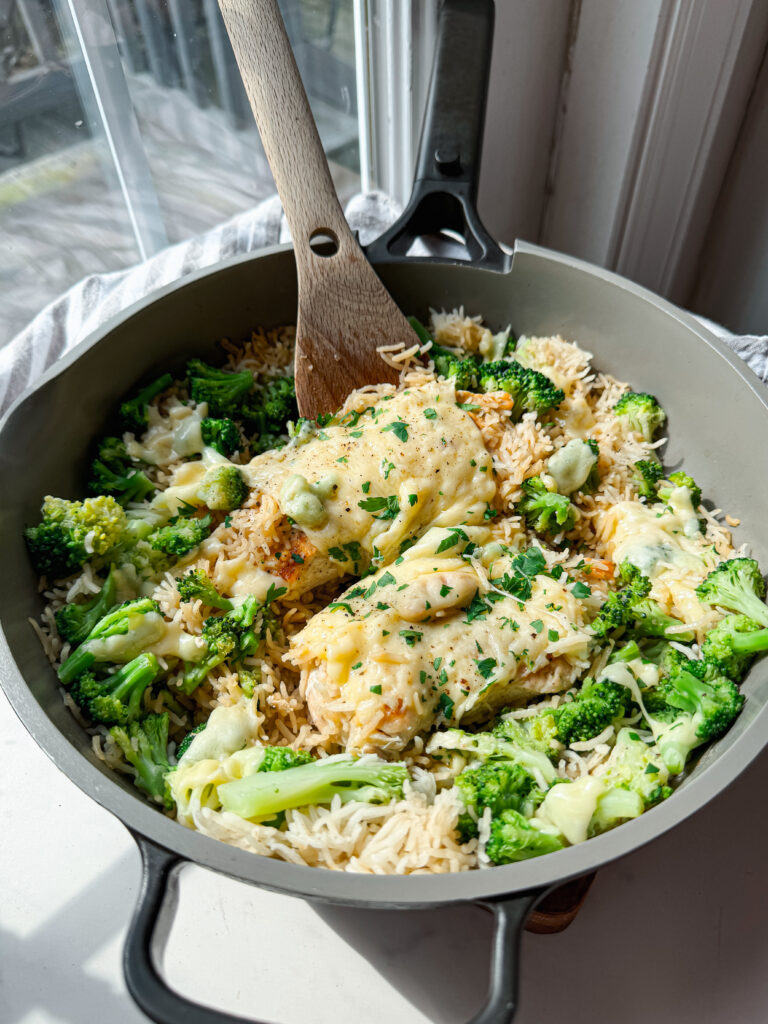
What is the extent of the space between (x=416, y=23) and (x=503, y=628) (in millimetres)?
2352

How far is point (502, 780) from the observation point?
1.86 metres

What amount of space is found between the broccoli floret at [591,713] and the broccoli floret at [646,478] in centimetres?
75

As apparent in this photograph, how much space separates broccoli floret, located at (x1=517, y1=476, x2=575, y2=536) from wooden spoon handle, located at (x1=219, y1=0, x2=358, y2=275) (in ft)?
3.14

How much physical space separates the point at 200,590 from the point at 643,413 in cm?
147

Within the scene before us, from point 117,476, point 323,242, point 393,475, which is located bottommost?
point 117,476

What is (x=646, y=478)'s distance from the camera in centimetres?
256

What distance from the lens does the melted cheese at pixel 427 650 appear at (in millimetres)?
1979

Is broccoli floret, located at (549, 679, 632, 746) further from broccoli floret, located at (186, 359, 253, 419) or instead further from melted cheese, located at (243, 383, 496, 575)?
broccoli floret, located at (186, 359, 253, 419)

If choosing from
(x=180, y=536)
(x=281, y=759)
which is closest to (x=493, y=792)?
(x=281, y=759)

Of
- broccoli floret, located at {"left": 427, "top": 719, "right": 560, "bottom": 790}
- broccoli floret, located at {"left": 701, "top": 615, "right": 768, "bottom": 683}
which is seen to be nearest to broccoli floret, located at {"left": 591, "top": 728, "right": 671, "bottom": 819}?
broccoli floret, located at {"left": 427, "top": 719, "right": 560, "bottom": 790}

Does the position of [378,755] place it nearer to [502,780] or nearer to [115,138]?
[502,780]

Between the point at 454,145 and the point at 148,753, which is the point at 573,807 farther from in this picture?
the point at 454,145

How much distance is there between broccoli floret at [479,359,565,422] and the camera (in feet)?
8.48

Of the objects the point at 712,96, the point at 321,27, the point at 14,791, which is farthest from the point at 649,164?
the point at 14,791
